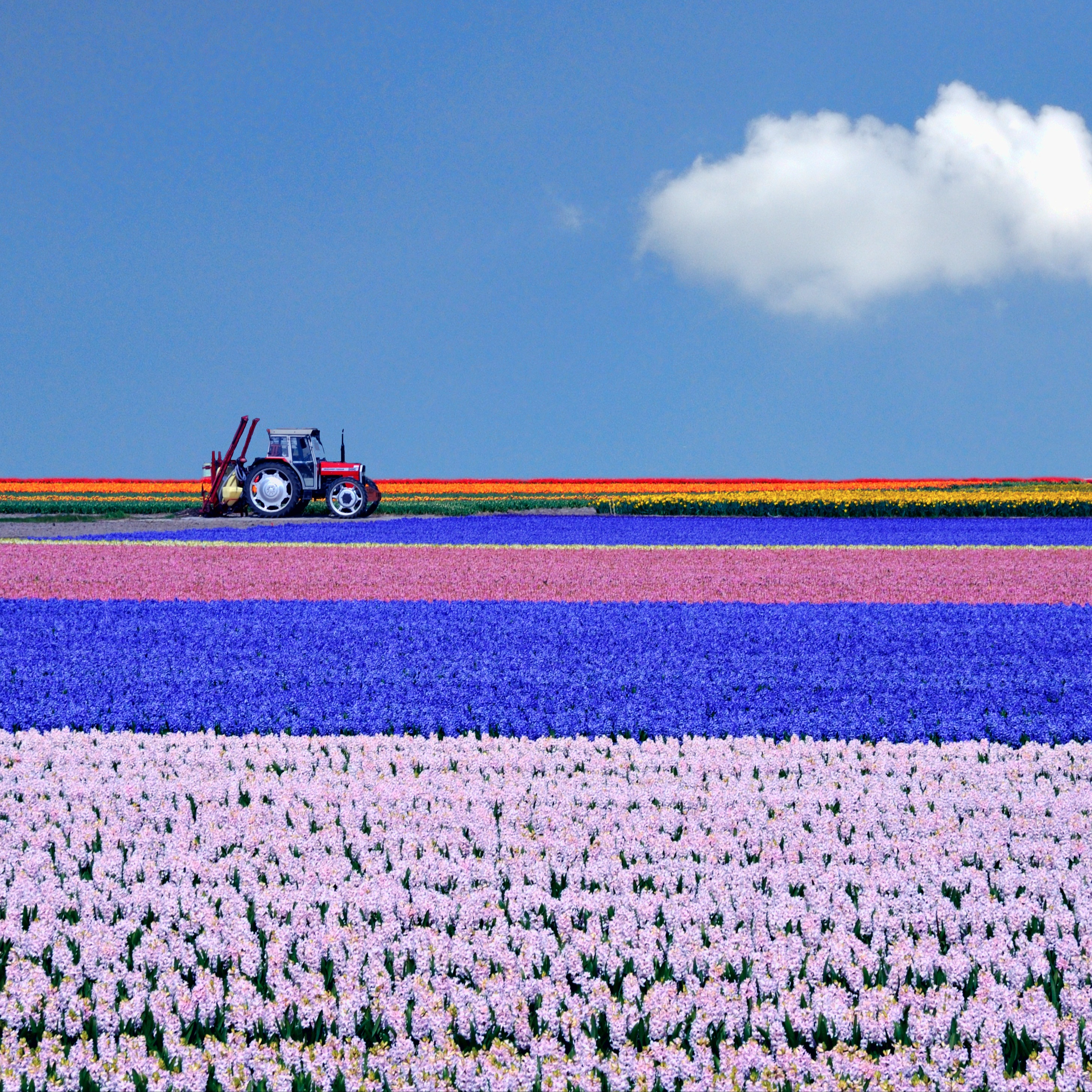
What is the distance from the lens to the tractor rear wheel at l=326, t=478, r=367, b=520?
30312mm

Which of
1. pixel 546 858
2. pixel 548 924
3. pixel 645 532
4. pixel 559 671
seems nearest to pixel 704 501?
pixel 645 532

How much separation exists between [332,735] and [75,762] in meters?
1.68

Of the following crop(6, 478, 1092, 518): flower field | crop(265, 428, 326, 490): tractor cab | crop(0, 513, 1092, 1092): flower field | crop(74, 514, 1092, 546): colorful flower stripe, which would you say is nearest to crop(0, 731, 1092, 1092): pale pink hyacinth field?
crop(0, 513, 1092, 1092): flower field

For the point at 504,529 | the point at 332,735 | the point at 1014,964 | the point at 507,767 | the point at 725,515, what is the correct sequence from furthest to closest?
the point at 725,515 → the point at 504,529 → the point at 332,735 → the point at 507,767 → the point at 1014,964

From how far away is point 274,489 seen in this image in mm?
29344

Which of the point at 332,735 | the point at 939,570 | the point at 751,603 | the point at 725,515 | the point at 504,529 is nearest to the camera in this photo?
the point at 332,735

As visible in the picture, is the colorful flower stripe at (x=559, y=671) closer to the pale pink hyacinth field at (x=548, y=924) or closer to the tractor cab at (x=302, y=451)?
the pale pink hyacinth field at (x=548, y=924)

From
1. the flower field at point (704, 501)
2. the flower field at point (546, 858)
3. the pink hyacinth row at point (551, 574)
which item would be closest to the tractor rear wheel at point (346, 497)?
the flower field at point (704, 501)

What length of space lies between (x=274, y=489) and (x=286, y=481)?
0.49 metres

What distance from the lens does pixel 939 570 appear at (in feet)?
59.4

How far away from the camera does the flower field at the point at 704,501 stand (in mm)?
36000

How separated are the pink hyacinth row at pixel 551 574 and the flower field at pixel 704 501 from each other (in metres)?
13.5

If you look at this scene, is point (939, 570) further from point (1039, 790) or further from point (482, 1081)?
point (482, 1081)

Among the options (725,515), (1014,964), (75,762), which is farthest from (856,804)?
(725,515)
